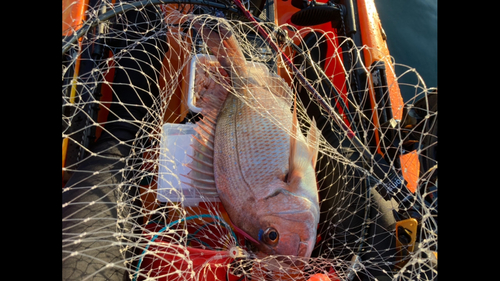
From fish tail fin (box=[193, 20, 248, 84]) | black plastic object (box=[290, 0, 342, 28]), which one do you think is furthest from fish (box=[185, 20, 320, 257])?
black plastic object (box=[290, 0, 342, 28])

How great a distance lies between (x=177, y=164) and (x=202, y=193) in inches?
11.2

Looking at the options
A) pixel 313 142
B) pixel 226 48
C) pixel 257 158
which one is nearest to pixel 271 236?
pixel 257 158

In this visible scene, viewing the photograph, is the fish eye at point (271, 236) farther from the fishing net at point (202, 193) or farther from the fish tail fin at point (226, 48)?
the fish tail fin at point (226, 48)

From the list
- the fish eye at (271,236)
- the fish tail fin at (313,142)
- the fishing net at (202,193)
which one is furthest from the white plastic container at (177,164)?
the fish tail fin at (313,142)

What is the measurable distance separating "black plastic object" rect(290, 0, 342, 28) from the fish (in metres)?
0.88

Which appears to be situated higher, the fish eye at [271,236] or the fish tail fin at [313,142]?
the fish tail fin at [313,142]

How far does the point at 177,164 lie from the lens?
170 cm

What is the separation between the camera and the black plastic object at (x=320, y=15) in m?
2.25

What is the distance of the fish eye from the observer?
1334mm
